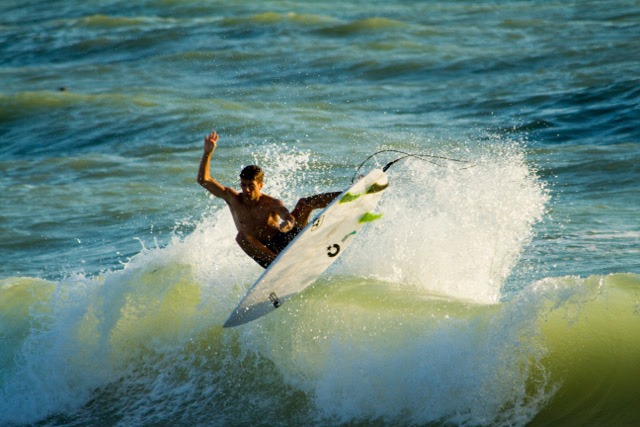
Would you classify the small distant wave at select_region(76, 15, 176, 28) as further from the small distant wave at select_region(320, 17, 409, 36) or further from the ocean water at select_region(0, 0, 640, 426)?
the small distant wave at select_region(320, 17, 409, 36)

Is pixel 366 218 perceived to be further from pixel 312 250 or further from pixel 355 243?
pixel 355 243

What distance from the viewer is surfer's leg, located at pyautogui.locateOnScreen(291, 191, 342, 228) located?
7.07 meters

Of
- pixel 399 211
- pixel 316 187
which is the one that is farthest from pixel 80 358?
pixel 316 187

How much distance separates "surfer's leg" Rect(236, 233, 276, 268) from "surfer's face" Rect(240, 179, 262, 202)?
34cm

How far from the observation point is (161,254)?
339 inches

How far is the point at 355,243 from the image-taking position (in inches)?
348

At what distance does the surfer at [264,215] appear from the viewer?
7.06 metres

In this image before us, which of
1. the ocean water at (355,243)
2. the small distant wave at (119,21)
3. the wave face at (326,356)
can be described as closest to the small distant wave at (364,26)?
the ocean water at (355,243)

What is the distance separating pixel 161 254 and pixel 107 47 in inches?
720

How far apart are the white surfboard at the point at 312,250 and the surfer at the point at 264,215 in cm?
19

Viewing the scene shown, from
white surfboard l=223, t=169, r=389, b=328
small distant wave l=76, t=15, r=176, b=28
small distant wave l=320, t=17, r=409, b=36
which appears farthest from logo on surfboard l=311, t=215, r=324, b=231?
small distant wave l=76, t=15, r=176, b=28

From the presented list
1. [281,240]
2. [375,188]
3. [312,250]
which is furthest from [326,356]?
[375,188]

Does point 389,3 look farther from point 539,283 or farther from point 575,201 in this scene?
point 539,283

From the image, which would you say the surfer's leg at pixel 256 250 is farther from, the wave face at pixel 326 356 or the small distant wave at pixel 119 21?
the small distant wave at pixel 119 21
